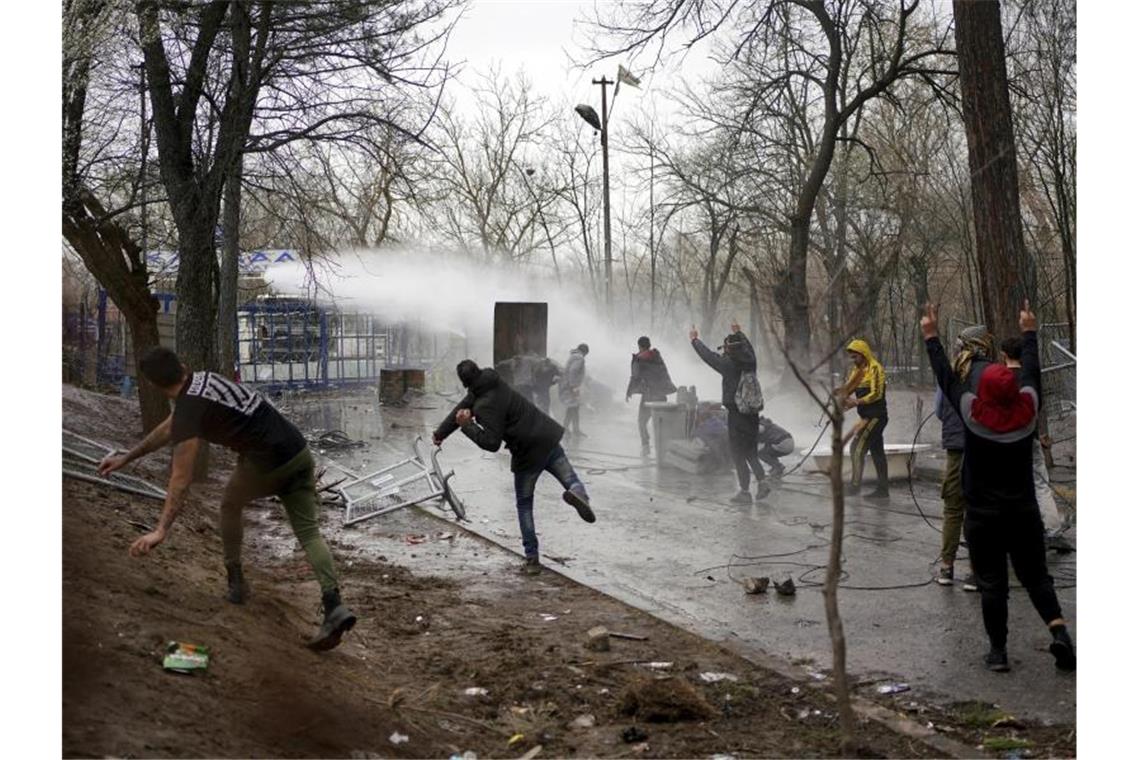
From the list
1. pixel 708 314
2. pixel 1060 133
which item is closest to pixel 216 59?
pixel 1060 133

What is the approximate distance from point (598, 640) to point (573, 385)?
12.2m

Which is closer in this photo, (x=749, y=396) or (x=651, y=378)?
(x=749, y=396)

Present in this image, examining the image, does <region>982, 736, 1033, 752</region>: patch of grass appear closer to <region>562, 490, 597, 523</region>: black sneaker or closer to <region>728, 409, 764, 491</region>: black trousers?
<region>562, 490, 597, 523</region>: black sneaker

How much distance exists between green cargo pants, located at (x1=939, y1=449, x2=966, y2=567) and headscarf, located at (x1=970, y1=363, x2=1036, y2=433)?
1964mm

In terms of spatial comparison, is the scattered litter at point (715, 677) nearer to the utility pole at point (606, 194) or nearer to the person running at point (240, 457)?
the person running at point (240, 457)

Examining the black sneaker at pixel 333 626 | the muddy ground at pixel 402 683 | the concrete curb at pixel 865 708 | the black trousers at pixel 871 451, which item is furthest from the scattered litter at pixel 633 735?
the black trousers at pixel 871 451

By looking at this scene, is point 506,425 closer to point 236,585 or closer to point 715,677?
point 236,585

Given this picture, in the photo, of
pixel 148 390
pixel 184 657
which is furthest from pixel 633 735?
pixel 148 390

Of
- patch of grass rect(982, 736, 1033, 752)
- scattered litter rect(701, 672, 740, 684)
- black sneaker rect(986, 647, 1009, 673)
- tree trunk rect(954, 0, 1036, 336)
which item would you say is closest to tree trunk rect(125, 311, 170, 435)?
scattered litter rect(701, 672, 740, 684)

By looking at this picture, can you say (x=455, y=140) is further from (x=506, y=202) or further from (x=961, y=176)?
(x=961, y=176)

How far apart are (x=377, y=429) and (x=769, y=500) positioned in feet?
33.5

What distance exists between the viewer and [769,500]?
11812 mm

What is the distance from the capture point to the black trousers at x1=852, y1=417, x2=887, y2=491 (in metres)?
11.6

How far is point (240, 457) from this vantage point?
608 cm
